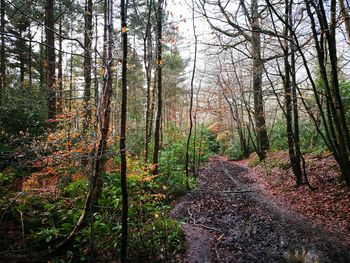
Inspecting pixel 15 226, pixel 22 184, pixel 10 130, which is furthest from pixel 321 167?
pixel 10 130

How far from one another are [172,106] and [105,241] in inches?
758

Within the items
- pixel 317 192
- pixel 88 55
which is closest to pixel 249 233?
pixel 317 192

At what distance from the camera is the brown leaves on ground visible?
570 centimetres

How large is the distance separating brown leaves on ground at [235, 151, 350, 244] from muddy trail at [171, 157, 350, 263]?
1.21ft

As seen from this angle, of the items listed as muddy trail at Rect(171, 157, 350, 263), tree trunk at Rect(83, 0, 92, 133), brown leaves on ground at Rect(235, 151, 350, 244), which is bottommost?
muddy trail at Rect(171, 157, 350, 263)

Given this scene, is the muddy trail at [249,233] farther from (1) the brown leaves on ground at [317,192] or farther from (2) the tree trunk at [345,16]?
(2) the tree trunk at [345,16]

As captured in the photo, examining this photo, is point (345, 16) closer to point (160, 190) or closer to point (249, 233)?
point (249, 233)

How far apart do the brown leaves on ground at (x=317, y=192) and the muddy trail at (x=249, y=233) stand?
369 mm

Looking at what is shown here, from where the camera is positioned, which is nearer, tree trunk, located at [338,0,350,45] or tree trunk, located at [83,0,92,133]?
tree trunk, located at [83,0,92,133]

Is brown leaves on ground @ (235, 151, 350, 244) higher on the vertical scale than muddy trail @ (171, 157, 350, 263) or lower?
higher

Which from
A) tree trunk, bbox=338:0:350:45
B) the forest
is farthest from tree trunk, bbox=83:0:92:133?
tree trunk, bbox=338:0:350:45

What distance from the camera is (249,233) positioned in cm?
561

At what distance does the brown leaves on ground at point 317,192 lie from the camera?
5.70 metres

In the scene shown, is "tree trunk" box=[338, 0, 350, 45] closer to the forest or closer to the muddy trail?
the forest
